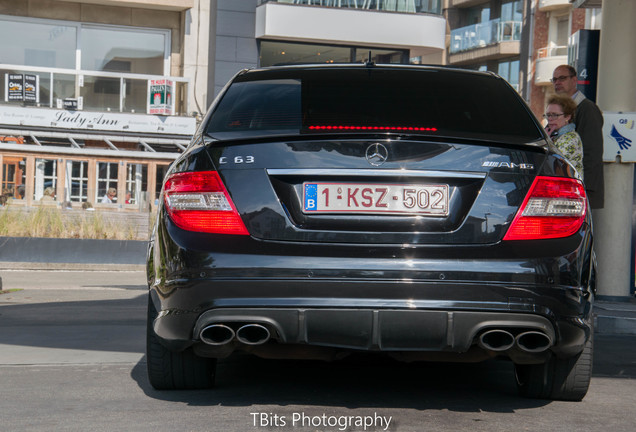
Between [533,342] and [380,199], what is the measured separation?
0.89 metres

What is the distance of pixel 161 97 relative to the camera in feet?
116

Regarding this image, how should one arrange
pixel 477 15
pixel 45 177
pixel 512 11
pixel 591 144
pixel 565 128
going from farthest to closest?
pixel 477 15 → pixel 512 11 → pixel 45 177 → pixel 591 144 → pixel 565 128

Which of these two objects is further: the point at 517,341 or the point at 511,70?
the point at 511,70

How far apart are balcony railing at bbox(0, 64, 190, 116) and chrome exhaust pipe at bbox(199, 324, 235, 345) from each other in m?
30.8

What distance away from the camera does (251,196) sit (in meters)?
4.52

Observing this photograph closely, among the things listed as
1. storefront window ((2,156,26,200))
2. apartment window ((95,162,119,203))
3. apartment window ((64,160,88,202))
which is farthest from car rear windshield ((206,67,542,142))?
storefront window ((2,156,26,200))

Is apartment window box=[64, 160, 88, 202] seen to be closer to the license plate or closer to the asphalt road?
the asphalt road

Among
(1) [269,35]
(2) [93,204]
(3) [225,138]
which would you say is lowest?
(2) [93,204]

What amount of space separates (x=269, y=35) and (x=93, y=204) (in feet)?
36.2

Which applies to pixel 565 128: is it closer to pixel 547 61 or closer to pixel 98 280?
pixel 98 280

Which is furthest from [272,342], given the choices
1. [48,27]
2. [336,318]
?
[48,27]

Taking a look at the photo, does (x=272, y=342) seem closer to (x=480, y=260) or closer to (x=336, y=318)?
(x=336, y=318)

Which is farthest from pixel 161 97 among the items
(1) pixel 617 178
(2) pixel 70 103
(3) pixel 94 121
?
(1) pixel 617 178

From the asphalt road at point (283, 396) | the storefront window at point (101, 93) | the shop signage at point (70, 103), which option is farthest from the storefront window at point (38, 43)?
the asphalt road at point (283, 396)
